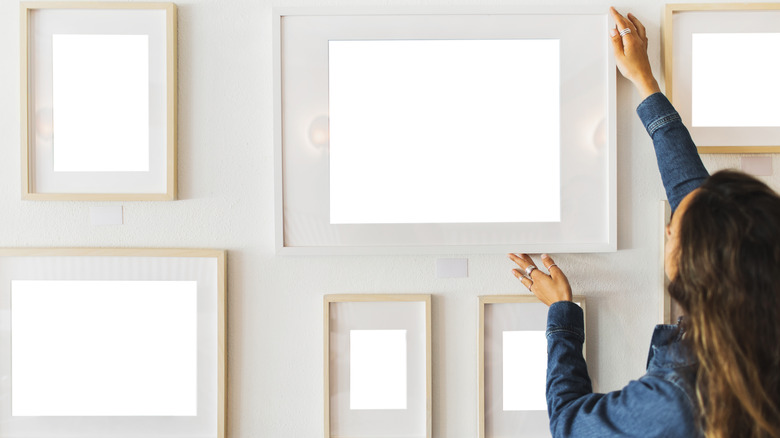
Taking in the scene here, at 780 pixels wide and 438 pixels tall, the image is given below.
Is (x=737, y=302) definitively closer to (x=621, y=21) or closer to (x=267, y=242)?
(x=621, y=21)

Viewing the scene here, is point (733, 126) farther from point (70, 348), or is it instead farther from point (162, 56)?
point (70, 348)

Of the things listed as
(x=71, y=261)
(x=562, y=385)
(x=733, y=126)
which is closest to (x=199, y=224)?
(x=71, y=261)

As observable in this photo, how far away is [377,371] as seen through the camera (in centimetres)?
86

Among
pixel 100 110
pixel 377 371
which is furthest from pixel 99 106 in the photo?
pixel 377 371

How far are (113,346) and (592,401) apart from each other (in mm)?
756

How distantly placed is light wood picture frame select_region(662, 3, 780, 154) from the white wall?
0.11 feet

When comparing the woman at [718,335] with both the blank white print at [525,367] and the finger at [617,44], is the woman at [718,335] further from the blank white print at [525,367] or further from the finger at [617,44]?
the finger at [617,44]

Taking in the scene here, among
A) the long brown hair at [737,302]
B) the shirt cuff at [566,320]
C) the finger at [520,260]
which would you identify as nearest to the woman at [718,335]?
the long brown hair at [737,302]

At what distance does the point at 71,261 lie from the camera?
2.80ft

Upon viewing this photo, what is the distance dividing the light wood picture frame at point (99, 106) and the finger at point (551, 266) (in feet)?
2.03

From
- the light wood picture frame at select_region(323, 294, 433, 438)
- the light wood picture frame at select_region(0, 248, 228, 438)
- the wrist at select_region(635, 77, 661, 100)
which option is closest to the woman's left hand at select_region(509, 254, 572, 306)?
the light wood picture frame at select_region(323, 294, 433, 438)

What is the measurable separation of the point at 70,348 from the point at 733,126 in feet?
3.85

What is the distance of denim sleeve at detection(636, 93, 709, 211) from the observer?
2.53 feet

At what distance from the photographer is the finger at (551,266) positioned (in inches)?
32.2
